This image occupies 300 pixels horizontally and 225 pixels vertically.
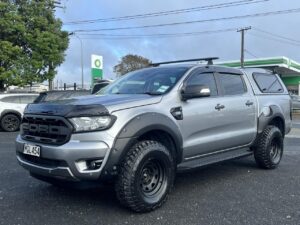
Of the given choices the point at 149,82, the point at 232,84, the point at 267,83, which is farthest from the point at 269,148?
the point at 149,82

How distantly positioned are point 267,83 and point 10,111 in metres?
11.2

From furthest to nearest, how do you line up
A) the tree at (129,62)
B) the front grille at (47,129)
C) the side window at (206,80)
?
the tree at (129,62), the side window at (206,80), the front grille at (47,129)

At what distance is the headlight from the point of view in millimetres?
4418

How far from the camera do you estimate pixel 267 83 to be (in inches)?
296

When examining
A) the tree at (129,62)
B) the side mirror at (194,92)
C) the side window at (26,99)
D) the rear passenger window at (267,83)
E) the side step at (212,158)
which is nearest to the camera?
the side mirror at (194,92)

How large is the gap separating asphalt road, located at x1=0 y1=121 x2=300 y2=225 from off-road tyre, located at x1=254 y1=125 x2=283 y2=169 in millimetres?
230

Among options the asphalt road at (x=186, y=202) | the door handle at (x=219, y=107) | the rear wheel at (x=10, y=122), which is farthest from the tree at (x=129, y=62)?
the door handle at (x=219, y=107)

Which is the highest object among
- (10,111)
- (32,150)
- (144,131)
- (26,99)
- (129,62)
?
(129,62)

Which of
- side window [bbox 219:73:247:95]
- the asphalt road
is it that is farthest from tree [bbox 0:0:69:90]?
side window [bbox 219:73:247:95]

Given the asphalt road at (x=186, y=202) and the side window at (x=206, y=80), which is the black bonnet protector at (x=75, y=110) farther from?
the side window at (x=206, y=80)

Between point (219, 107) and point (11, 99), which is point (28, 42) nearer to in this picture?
point (11, 99)

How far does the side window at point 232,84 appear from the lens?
6.30 m

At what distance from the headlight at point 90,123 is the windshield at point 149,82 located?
1.06 metres

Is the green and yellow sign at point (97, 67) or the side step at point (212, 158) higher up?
the green and yellow sign at point (97, 67)
